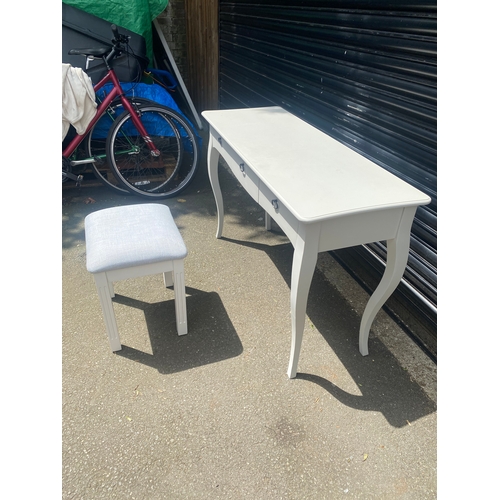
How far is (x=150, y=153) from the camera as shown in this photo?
13.2ft

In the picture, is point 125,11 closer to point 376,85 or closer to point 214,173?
point 214,173

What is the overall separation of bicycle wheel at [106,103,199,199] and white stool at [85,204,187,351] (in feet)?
5.56

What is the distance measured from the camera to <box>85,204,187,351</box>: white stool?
2.06 metres

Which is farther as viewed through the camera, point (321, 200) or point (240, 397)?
point (240, 397)

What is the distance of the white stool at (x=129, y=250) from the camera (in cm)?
206

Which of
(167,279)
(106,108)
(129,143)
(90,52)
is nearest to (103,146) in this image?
(129,143)

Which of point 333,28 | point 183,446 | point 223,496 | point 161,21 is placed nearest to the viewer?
point 223,496

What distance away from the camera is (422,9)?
1.97 meters

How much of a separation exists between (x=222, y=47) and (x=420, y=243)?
3892 mm

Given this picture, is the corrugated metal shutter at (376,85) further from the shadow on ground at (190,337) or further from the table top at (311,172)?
the shadow on ground at (190,337)

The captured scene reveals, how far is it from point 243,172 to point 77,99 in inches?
82.2

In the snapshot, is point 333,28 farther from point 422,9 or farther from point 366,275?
point 366,275

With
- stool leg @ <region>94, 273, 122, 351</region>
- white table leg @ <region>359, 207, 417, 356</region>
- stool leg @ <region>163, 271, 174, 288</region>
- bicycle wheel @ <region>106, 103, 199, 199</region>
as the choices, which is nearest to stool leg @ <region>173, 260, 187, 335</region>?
stool leg @ <region>94, 273, 122, 351</region>

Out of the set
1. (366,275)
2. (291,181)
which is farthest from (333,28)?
(366,275)
